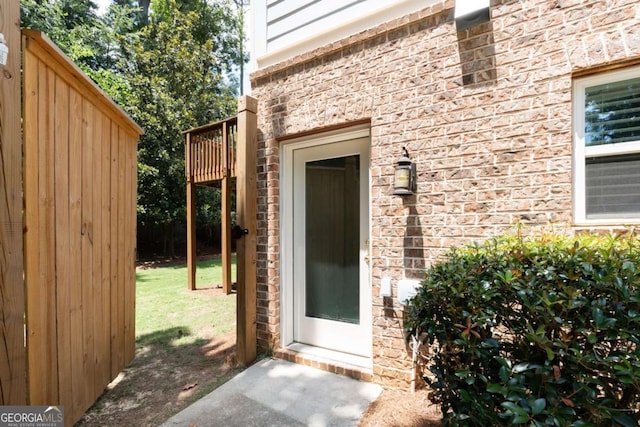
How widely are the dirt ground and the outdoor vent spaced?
9.29 feet

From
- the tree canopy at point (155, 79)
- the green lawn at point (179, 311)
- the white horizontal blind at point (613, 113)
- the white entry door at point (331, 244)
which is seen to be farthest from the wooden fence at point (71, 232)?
the tree canopy at point (155, 79)

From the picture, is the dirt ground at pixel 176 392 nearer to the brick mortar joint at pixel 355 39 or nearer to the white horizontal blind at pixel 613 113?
the white horizontal blind at pixel 613 113

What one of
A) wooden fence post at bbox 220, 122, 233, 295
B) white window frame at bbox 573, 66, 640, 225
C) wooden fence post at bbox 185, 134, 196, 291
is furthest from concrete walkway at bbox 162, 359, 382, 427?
wooden fence post at bbox 185, 134, 196, 291

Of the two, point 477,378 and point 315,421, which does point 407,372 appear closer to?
point 315,421

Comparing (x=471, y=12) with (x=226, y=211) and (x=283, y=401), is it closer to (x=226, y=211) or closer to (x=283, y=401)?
(x=283, y=401)

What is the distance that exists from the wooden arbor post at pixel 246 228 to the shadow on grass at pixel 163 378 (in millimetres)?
299

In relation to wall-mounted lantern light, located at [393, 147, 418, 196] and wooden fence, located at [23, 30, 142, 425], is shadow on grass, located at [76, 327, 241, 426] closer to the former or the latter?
wooden fence, located at [23, 30, 142, 425]

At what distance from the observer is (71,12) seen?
1178 cm

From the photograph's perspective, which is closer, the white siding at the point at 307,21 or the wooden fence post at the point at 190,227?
the white siding at the point at 307,21

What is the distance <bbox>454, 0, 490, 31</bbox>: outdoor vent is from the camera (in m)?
2.25

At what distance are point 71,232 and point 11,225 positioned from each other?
564 millimetres

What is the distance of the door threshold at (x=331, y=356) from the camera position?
2932 mm

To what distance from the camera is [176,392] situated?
2744 mm

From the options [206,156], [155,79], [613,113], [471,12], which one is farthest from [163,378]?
[155,79]
